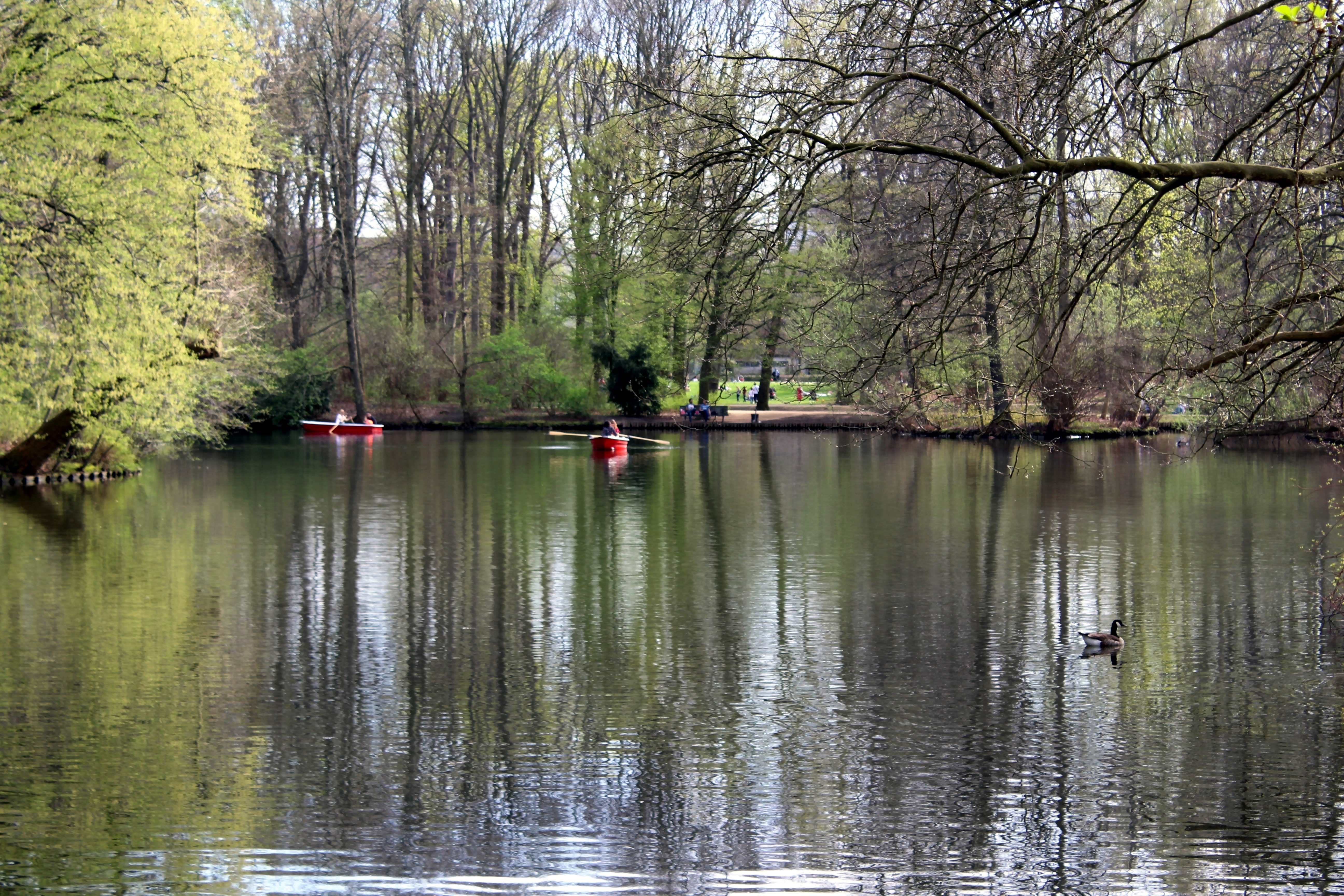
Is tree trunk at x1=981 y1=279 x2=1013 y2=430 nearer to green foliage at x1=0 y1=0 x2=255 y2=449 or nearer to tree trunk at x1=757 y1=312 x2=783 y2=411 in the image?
green foliage at x1=0 y1=0 x2=255 y2=449

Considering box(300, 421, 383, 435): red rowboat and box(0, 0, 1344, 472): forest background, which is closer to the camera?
box(0, 0, 1344, 472): forest background

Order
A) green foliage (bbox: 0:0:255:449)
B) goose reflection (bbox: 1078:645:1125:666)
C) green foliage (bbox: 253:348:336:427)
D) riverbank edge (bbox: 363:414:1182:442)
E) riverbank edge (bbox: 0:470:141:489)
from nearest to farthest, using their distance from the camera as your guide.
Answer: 1. goose reflection (bbox: 1078:645:1125:666)
2. green foliage (bbox: 0:0:255:449)
3. riverbank edge (bbox: 0:470:141:489)
4. riverbank edge (bbox: 363:414:1182:442)
5. green foliage (bbox: 253:348:336:427)

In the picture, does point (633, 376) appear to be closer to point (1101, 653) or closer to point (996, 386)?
point (1101, 653)

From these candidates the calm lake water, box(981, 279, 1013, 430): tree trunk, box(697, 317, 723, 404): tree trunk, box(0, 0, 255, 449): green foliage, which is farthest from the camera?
box(0, 0, 255, 449): green foliage

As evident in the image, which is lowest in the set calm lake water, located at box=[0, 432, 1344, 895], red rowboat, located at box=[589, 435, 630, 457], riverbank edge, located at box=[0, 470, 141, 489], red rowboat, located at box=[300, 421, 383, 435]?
calm lake water, located at box=[0, 432, 1344, 895]

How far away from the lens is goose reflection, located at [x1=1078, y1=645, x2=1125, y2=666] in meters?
12.5

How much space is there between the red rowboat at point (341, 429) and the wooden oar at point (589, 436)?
5.83m

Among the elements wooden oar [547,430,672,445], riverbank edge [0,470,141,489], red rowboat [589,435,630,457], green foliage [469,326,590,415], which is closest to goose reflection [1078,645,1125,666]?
riverbank edge [0,470,141,489]

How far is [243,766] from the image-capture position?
9102 mm

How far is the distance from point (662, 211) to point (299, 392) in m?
43.3

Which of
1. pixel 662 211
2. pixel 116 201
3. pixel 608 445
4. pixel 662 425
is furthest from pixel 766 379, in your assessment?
pixel 662 211

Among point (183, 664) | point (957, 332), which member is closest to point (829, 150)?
point (957, 332)

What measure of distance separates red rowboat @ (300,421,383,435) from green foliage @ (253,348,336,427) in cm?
230

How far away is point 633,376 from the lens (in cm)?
4941
